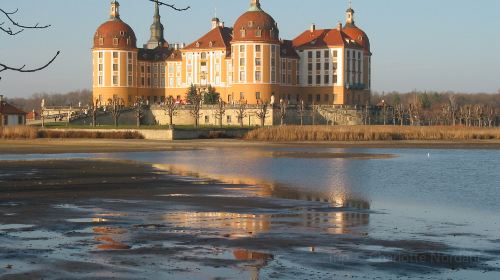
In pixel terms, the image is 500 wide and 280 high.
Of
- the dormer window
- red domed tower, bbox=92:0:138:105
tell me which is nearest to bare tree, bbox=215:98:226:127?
the dormer window

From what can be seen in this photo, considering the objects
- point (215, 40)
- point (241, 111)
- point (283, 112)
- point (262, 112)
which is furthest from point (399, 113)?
point (215, 40)

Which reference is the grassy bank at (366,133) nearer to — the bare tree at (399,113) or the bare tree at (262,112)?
the bare tree at (262,112)

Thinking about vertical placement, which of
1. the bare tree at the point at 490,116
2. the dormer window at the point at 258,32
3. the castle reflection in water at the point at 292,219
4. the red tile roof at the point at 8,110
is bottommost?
the castle reflection in water at the point at 292,219

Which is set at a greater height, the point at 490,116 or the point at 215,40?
the point at 215,40

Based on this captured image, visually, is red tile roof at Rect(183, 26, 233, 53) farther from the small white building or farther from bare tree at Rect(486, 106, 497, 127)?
bare tree at Rect(486, 106, 497, 127)

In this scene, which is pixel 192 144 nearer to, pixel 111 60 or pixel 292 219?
pixel 111 60

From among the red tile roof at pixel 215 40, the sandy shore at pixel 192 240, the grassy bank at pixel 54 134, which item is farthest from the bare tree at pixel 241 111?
the sandy shore at pixel 192 240

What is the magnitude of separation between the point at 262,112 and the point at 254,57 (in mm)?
13732

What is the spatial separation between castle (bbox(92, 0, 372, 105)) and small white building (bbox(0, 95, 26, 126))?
Result: 2831 cm

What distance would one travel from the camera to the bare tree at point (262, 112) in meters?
110

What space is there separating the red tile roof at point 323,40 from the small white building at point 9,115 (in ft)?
154

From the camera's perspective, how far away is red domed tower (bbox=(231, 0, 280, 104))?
12206 cm

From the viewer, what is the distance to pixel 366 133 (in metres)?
87.6

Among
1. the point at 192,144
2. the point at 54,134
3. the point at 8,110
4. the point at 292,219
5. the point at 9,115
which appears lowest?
the point at 292,219
